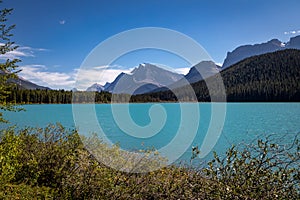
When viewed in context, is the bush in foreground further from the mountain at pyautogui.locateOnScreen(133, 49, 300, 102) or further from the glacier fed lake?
the mountain at pyautogui.locateOnScreen(133, 49, 300, 102)

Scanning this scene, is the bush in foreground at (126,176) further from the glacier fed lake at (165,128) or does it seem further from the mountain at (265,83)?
the mountain at (265,83)

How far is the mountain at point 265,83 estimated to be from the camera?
431ft

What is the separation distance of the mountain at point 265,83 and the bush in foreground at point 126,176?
11068 centimetres

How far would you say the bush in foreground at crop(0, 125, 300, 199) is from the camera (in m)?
4.80

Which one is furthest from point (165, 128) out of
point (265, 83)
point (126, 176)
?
point (265, 83)

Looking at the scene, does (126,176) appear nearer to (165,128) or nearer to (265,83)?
(165,128)

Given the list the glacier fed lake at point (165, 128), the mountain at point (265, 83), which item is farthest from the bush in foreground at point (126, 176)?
the mountain at point (265, 83)

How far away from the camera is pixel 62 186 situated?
6.97 m

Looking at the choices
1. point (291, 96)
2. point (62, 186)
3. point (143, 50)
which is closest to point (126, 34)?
point (143, 50)

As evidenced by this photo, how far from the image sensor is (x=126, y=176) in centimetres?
702

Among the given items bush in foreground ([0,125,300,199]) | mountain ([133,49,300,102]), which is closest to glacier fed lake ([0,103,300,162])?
bush in foreground ([0,125,300,199])

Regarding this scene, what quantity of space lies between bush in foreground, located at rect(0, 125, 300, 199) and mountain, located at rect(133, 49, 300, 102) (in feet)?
363

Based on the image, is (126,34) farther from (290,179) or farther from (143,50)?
(290,179)

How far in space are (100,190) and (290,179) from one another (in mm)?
3972
